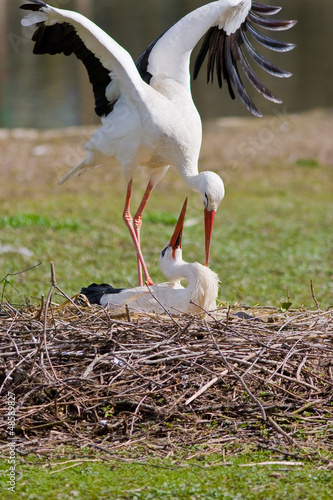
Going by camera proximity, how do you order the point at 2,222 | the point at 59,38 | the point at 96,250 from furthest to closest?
the point at 2,222, the point at 96,250, the point at 59,38

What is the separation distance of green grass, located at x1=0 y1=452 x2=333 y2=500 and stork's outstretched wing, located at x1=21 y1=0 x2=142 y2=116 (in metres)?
3.12

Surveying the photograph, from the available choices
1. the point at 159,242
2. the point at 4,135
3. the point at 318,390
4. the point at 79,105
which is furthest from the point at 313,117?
the point at 318,390

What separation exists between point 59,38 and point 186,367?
2.84 meters

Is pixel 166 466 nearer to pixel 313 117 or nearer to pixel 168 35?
pixel 168 35

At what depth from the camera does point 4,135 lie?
47.0ft

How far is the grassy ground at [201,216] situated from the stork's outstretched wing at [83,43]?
1.82 metres

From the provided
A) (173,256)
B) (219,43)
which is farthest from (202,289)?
(219,43)

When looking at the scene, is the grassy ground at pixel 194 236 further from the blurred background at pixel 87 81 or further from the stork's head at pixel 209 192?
the blurred background at pixel 87 81

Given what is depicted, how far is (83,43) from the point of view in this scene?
5.55 meters

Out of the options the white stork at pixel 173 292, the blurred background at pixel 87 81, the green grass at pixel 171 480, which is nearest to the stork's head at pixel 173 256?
the white stork at pixel 173 292

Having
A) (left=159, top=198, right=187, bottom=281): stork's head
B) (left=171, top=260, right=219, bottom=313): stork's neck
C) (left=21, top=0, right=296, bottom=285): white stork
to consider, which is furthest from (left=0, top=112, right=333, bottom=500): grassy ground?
(left=21, top=0, right=296, bottom=285): white stork

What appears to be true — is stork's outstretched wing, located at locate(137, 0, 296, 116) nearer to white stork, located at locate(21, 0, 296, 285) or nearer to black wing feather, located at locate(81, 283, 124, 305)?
white stork, located at locate(21, 0, 296, 285)

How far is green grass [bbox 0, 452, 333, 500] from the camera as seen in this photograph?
10.3ft

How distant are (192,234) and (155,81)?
3.52m
